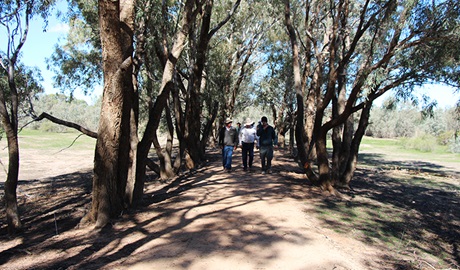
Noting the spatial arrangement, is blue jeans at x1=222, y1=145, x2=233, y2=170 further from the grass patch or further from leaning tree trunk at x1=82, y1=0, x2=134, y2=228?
leaning tree trunk at x1=82, y1=0, x2=134, y2=228

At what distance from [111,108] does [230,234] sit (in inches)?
117

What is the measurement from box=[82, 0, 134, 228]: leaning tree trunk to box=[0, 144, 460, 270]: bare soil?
52 cm

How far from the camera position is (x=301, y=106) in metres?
10.1

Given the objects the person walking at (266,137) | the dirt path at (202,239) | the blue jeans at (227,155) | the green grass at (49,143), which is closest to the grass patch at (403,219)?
the dirt path at (202,239)

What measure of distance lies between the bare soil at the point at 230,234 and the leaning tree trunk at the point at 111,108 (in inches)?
20.4

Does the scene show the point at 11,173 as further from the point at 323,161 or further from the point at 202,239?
the point at 323,161

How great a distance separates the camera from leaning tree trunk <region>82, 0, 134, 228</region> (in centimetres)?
611

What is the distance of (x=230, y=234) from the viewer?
5.47m

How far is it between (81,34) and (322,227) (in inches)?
591

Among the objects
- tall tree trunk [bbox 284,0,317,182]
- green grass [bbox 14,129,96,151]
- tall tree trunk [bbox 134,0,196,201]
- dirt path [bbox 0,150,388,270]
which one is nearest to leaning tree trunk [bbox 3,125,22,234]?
A: dirt path [bbox 0,150,388,270]

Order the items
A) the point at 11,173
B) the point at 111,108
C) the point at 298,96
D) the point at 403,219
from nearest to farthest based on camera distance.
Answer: the point at 111,108 < the point at 11,173 < the point at 403,219 < the point at 298,96

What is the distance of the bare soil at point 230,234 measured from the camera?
469 centimetres

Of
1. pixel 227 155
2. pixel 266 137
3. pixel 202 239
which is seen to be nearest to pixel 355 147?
pixel 266 137

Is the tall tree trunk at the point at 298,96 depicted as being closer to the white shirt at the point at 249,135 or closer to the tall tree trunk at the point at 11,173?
the white shirt at the point at 249,135
